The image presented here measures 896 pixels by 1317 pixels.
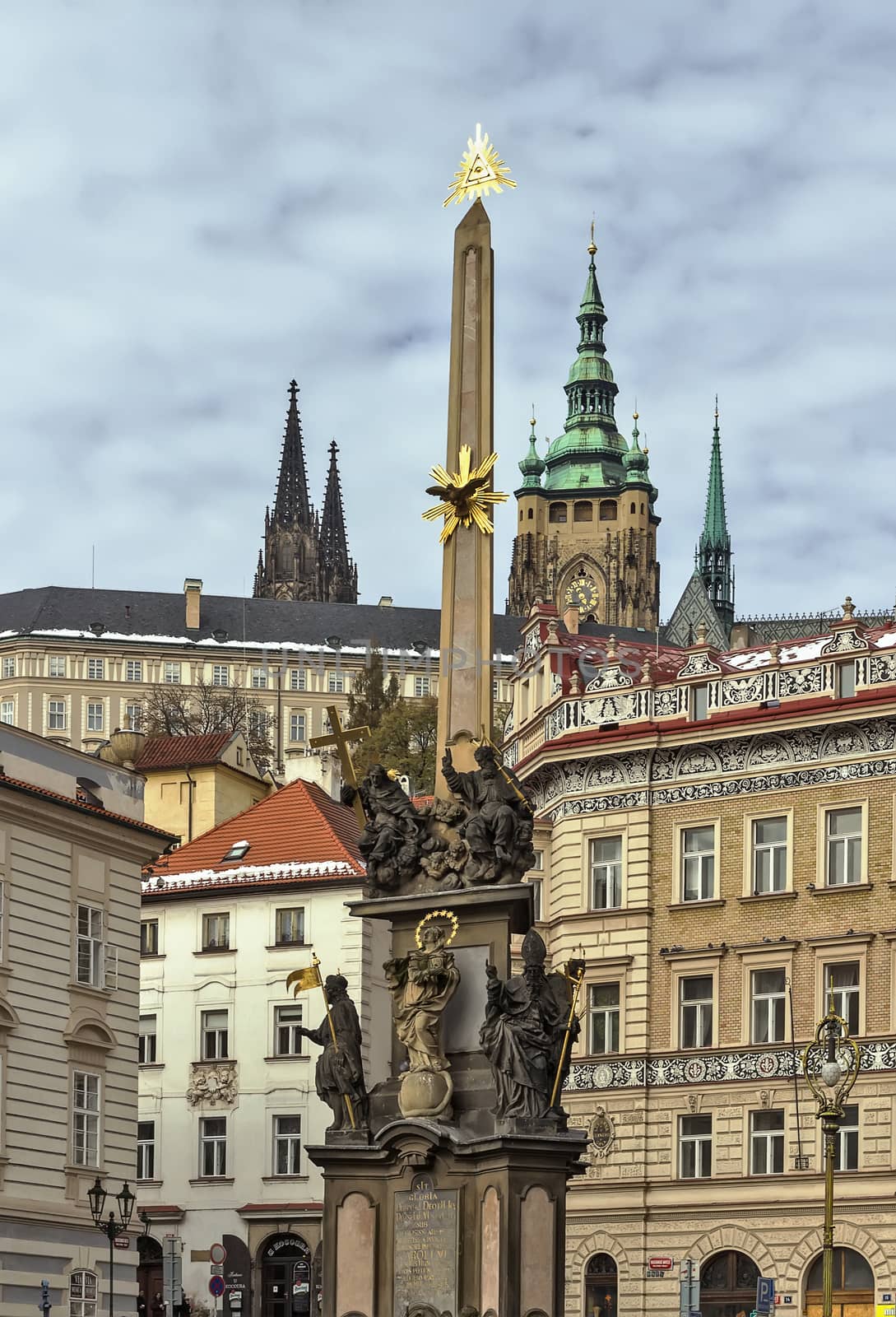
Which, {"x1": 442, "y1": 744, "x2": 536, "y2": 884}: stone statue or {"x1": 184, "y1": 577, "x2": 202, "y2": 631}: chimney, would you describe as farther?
{"x1": 184, "y1": 577, "x2": 202, "y2": 631}: chimney

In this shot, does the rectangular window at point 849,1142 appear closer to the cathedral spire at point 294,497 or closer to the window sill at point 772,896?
the window sill at point 772,896

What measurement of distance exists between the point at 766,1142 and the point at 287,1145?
1125 centimetres

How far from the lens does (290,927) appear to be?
53188 mm

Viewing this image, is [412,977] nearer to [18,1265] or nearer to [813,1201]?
[18,1265]

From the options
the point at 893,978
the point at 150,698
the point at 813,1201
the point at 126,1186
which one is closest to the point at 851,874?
the point at 893,978

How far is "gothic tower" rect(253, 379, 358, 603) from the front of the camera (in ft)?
612

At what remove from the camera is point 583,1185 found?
46.4 meters

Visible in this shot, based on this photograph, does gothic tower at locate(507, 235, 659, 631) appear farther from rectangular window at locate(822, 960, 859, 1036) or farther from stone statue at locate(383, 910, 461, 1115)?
stone statue at locate(383, 910, 461, 1115)

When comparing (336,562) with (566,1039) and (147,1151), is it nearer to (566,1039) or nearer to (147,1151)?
(147,1151)

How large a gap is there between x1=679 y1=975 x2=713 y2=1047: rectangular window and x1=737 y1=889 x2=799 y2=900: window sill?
5.15 feet

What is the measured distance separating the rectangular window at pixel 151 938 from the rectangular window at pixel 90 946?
41.0 ft

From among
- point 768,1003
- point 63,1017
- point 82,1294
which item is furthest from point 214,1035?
point 82,1294

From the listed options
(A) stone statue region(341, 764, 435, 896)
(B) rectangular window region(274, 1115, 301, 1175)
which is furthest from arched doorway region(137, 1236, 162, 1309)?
(A) stone statue region(341, 764, 435, 896)

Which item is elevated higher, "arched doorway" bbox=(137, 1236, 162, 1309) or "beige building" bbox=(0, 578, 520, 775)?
"beige building" bbox=(0, 578, 520, 775)
